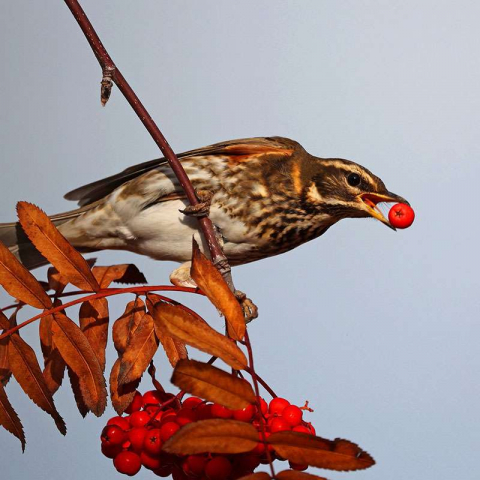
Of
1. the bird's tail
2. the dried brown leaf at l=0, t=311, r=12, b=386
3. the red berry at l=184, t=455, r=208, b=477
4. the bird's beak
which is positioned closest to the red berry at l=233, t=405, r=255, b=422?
the red berry at l=184, t=455, r=208, b=477

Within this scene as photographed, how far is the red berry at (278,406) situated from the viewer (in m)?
1.42

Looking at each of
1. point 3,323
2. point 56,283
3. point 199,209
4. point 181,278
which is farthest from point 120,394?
point 181,278

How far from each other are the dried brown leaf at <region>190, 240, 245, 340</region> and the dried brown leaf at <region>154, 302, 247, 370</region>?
0.25 feet

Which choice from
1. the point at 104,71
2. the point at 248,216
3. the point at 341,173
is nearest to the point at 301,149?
the point at 341,173

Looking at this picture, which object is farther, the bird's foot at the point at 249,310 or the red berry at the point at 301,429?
the bird's foot at the point at 249,310

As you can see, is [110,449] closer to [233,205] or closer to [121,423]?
[121,423]

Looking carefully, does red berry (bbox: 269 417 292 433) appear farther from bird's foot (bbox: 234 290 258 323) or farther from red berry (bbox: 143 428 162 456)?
bird's foot (bbox: 234 290 258 323)

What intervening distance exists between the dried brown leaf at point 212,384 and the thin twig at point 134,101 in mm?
609

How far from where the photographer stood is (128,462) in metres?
1.55

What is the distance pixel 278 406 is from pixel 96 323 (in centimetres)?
51

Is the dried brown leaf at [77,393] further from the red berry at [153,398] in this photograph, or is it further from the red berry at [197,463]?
the red berry at [197,463]

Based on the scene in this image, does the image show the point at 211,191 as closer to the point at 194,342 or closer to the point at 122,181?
the point at 122,181

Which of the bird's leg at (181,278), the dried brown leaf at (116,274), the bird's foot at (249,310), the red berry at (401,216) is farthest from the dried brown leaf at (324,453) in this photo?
the bird's leg at (181,278)

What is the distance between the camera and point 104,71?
1.78 m
